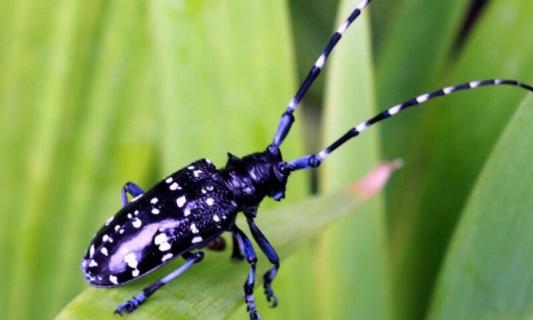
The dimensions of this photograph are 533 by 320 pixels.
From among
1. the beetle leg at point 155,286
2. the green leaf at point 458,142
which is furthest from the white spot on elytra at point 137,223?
the green leaf at point 458,142

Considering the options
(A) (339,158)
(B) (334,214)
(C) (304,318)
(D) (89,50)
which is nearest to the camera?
(B) (334,214)

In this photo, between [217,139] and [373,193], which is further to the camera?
[217,139]

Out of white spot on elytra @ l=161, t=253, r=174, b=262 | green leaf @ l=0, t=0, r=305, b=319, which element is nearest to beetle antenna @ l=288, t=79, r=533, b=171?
green leaf @ l=0, t=0, r=305, b=319

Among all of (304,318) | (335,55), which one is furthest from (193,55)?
(304,318)

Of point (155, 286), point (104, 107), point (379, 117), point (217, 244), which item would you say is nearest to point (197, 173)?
point (217, 244)

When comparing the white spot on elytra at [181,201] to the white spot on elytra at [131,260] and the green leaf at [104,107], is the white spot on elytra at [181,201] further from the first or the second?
the green leaf at [104,107]

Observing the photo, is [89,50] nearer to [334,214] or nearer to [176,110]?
[176,110]

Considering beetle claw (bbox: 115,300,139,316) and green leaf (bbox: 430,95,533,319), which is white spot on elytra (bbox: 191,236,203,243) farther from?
green leaf (bbox: 430,95,533,319)
